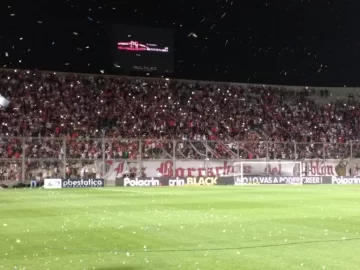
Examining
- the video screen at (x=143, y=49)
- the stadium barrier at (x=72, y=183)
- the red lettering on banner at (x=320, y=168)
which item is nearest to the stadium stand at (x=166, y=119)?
the red lettering on banner at (x=320, y=168)

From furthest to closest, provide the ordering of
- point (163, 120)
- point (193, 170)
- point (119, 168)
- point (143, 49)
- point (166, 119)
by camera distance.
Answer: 1. point (143, 49)
2. point (166, 119)
3. point (163, 120)
4. point (193, 170)
5. point (119, 168)

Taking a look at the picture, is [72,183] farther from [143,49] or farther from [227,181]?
[143,49]

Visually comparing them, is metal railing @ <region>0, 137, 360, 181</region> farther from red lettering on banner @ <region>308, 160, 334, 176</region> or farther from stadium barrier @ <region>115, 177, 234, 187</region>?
stadium barrier @ <region>115, 177, 234, 187</region>

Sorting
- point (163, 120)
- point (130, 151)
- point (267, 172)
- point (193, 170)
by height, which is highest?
point (163, 120)

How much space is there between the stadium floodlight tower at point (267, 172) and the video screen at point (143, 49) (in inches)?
496

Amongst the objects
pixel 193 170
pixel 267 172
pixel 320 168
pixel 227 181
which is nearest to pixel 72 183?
pixel 193 170

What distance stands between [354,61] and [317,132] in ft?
28.3

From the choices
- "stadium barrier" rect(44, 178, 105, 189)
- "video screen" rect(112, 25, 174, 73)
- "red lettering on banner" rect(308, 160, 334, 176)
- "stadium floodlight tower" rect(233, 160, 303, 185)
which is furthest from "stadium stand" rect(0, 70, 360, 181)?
"stadium barrier" rect(44, 178, 105, 189)

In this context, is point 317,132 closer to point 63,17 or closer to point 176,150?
point 176,150

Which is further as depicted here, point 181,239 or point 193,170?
point 193,170

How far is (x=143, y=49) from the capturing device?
1805 inches

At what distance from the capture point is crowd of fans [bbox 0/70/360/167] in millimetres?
36375

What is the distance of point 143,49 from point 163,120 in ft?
24.2

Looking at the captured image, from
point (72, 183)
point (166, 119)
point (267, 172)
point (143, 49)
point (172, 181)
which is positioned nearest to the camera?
point (72, 183)
